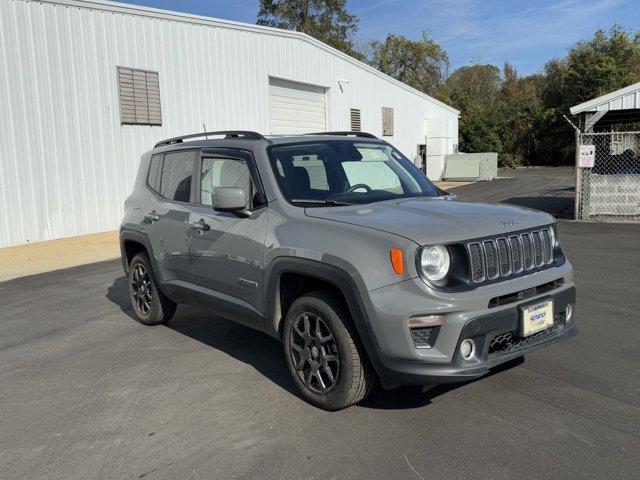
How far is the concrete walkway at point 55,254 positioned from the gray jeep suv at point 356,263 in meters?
5.69

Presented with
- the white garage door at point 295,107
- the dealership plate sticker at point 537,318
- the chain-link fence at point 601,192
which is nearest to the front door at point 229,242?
the dealership plate sticker at point 537,318

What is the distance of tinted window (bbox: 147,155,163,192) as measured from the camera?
230 inches

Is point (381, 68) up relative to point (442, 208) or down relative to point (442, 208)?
up

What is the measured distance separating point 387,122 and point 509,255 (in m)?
24.7

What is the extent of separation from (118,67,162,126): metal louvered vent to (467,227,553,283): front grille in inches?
489

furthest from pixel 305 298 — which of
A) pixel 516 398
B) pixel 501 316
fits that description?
pixel 516 398

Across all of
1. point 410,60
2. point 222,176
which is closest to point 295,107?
point 222,176

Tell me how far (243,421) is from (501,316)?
176 centimetres

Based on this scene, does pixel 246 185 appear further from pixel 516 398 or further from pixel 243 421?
pixel 516 398

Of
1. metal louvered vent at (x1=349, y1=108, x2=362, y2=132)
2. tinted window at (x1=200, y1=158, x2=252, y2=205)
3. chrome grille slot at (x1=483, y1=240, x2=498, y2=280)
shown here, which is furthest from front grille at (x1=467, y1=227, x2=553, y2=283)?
metal louvered vent at (x1=349, y1=108, x2=362, y2=132)

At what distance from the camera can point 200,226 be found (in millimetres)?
4875

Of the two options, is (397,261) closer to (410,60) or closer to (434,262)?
(434,262)

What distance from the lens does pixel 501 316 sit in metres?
3.43

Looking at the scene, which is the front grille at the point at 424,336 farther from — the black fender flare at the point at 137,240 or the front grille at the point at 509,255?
the black fender flare at the point at 137,240
